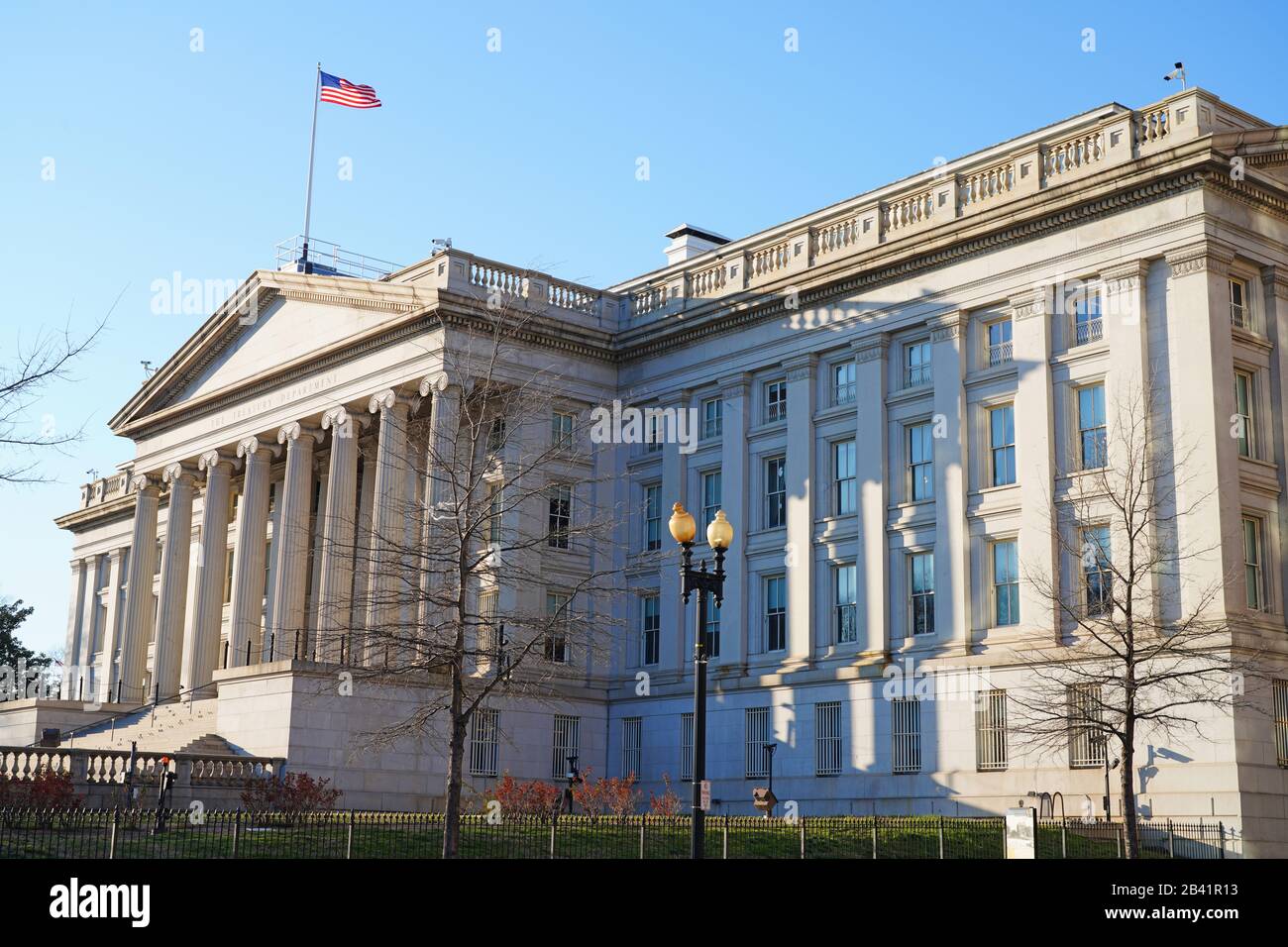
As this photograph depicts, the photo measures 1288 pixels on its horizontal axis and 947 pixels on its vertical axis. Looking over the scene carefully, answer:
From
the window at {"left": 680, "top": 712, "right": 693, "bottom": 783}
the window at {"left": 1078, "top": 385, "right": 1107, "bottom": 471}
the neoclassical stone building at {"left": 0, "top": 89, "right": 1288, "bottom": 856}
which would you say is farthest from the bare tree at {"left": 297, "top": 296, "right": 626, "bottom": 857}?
the window at {"left": 1078, "top": 385, "right": 1107, "bottom": 471}

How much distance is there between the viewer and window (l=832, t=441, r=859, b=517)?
48.5 meters

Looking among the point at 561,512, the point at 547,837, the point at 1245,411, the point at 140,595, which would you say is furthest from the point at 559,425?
the point at 547,837

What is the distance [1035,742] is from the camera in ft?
131

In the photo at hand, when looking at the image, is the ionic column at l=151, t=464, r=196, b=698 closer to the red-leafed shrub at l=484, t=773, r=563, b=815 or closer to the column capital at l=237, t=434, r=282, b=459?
the column capital at l=237, t=434, r=282, b=459

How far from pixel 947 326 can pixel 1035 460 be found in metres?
5.36

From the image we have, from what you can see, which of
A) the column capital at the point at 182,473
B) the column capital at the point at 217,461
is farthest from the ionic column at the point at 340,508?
the column capital at the point at 182,473

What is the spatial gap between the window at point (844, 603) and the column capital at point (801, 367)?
6414 mm

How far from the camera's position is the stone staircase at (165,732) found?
48.8 m

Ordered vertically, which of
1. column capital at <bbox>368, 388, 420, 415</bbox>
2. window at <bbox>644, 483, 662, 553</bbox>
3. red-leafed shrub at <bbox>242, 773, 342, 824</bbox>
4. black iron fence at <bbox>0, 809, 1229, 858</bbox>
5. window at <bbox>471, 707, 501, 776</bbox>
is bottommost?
black iron fence at <bbox>0, 809, 1229, 858</bbox>

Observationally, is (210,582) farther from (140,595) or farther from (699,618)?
(699,618)

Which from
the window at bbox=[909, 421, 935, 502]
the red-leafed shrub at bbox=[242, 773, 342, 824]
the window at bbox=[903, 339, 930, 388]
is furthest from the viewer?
the window at bbox=[903, 339, 930, 388]

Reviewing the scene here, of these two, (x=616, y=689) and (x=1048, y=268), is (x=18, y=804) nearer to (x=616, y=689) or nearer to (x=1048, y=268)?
(x=616, y=689)
